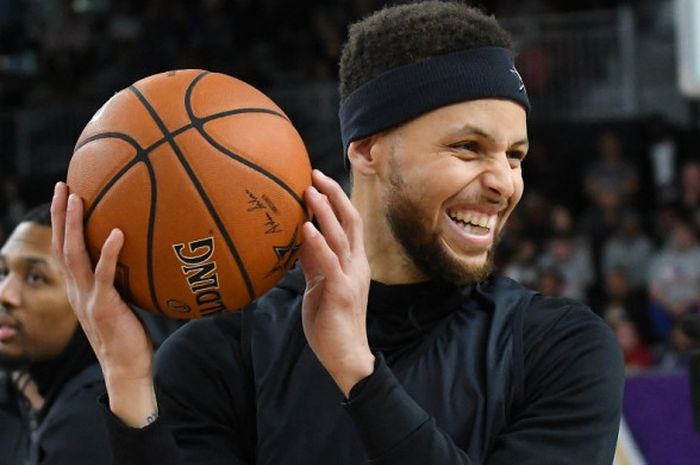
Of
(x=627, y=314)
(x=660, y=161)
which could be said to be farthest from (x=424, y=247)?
(x=660, y=161)

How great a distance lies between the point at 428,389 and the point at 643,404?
2.78 meters

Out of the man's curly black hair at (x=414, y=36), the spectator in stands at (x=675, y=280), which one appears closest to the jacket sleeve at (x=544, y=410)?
the man's curly black hair at (x=414, y=36)

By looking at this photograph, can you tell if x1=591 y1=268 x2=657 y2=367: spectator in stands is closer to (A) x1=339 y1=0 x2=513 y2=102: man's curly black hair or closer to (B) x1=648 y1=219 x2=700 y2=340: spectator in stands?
(B) x1=648 y1=219 x2=700 y2=340: spectator in stands

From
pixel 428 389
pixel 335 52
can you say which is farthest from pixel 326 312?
pixel 335 52

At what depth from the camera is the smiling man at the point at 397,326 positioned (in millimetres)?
2492

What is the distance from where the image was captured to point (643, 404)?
17.1ft

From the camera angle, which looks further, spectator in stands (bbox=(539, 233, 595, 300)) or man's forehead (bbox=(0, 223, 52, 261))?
Result: spectator in stands (bbox=(539, 233, 595, 300))

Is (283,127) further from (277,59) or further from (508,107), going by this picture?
(277,59)

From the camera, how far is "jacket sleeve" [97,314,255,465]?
274 centimetres

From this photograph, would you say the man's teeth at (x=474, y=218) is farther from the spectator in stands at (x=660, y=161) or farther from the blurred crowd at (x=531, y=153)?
the spectator in stands at (x=660, y=161)

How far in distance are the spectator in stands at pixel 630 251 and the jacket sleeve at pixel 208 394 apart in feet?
25.3

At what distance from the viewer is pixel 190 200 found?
2451mm

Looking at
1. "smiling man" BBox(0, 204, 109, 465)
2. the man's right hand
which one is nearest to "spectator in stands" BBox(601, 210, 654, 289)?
"smiling man" BBox(0, 204, 109, 465)

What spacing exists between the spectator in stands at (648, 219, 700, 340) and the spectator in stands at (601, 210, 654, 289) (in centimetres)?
29
